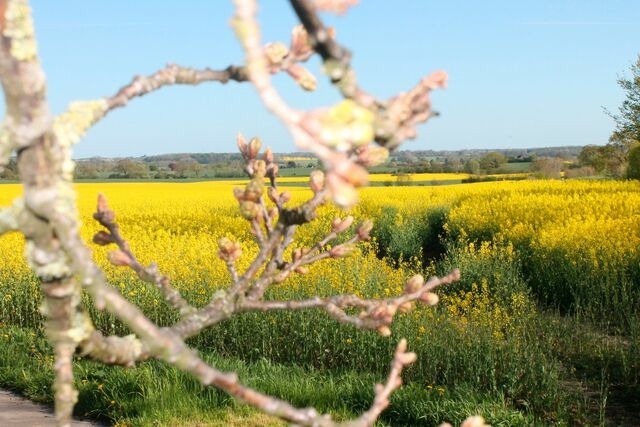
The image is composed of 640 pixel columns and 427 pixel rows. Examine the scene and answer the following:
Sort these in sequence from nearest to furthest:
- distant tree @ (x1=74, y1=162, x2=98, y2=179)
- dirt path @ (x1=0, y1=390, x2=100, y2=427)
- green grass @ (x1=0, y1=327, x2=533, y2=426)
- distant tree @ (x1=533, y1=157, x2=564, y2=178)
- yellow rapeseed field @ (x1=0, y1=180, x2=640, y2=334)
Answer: green grass @ (x1=0, y1=327, x2=533, y2=426) < dirt path @ (x1=0, y1=390, x2=100, y2=427) < yellow rapeseed field @ (x1=0, y1=180, x2=640, y2=334) < distant tree @ (x1=533, y1=157, x2=564, y2=178) < distant tree @ (x1=74, y1=162, x2=98, y2=179)

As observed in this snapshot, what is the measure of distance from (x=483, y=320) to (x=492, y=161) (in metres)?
50.3

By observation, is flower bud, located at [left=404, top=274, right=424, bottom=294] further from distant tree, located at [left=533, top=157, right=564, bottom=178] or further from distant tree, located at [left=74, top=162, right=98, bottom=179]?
distant tree, located at [left=74, top=162, right=98, bottom=179]

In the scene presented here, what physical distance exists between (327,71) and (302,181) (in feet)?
133

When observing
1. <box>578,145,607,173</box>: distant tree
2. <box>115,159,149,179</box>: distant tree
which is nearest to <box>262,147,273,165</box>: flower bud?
<box>578,145,607,173</box>: distant tree

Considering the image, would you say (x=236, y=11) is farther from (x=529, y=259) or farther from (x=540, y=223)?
(x=540, y=223)

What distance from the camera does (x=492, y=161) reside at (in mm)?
56312

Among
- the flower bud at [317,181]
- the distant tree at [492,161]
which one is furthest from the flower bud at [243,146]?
the distant tree at [492,161]

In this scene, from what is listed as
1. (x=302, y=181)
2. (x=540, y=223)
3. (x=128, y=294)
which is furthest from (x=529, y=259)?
(x=302, y=181)

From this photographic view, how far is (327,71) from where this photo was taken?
0.61 metres

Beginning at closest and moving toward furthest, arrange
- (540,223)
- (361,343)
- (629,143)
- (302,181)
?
1. (361,343)
2. (540,223)
3. (629,143)
4. (302,181)

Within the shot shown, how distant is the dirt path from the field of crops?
15.6 inches

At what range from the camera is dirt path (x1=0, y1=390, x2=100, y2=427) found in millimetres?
5910

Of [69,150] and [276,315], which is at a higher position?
[69,150]

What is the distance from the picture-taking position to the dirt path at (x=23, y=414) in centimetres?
591
